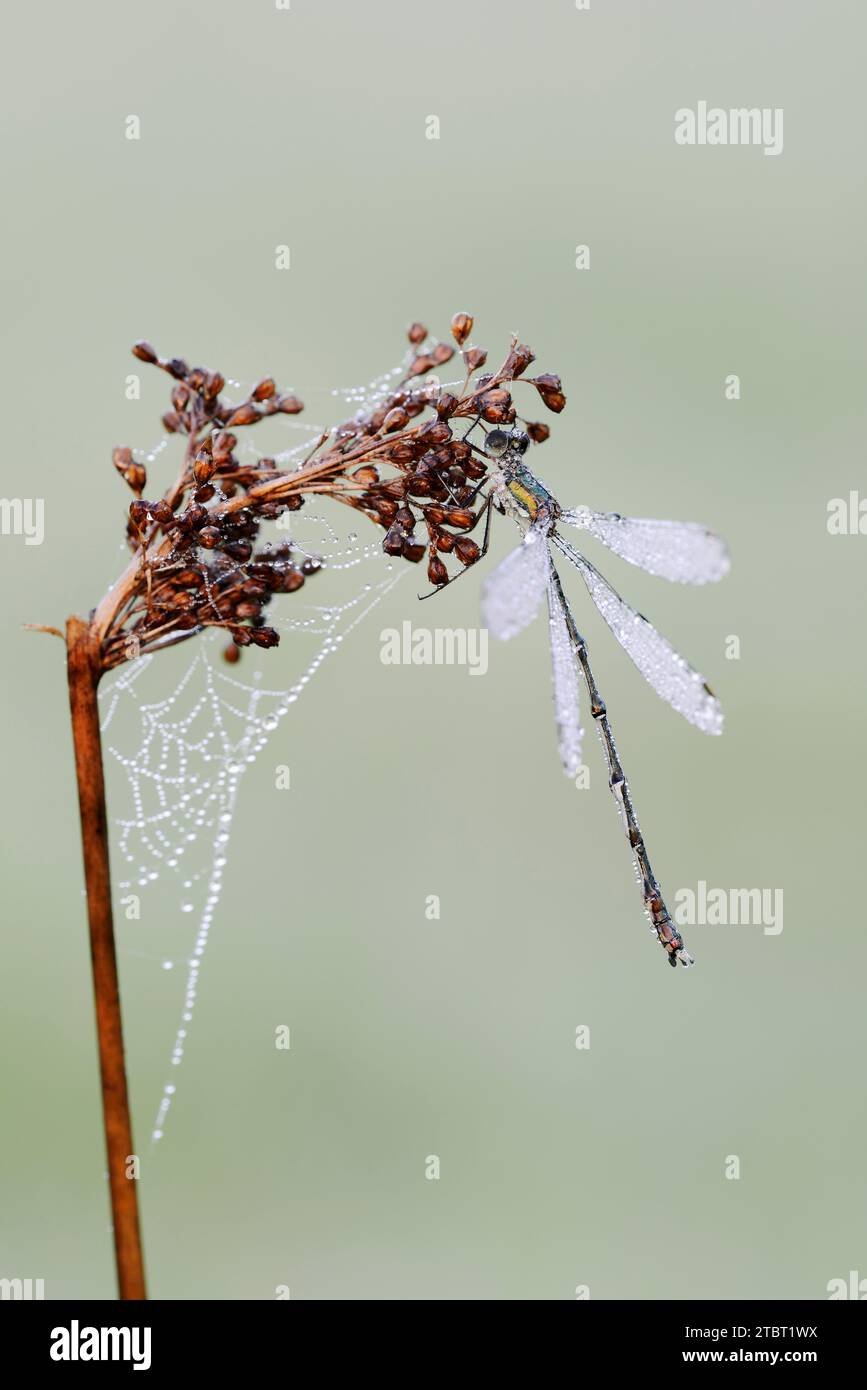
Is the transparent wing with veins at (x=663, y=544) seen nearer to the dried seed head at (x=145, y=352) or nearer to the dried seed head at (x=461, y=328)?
the dried seed head at (x=461, y=328)

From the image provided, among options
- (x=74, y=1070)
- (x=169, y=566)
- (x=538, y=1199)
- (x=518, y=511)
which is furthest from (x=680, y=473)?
(x=169, y=566)

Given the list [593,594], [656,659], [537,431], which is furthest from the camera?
[593,594]

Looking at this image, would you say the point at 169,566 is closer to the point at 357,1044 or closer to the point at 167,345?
the point at 357,1044

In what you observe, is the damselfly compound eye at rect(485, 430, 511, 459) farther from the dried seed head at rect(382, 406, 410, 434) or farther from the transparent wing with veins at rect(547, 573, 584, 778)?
the dried seed head at rect(382, 406, 410, 434)

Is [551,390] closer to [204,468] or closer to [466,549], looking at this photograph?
[466,549]

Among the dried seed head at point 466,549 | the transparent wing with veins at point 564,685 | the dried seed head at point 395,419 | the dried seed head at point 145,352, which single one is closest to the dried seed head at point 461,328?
the dried seed head at point 395,419

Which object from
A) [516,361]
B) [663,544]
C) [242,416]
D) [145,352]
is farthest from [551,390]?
[663,544]

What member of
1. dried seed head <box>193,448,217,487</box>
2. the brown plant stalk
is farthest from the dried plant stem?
dried seed head <box>193,448,217,487</box>
